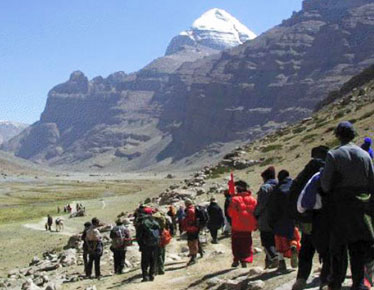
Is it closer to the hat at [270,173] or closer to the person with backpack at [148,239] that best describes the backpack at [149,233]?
the person with backpack at [148,239]

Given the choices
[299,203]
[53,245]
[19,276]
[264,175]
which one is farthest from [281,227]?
[53,245]

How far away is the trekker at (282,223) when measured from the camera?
1030 cm

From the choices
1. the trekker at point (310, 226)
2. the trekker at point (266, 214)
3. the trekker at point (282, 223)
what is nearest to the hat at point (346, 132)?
the trekker at point (310, 226)

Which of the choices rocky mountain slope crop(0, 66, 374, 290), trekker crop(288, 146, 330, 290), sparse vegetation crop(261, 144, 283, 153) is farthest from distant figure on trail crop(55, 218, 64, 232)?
trekker crop(288, 146, 330, 290)

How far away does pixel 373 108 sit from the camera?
178 feet

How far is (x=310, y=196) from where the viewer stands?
7852 mm

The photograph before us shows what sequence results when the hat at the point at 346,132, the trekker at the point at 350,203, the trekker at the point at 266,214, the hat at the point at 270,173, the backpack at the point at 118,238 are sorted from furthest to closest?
the backpack at the point at 118,238
the hat at the point at 270,173
the trekker at the point at 266,214
the hat at the point at 346,132
the trekker at the point at 350,203

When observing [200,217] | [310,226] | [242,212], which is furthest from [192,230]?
[310,226]

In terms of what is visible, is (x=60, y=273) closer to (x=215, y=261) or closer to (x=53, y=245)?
(x=215, y=261)

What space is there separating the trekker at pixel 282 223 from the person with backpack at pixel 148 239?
5.19 metres

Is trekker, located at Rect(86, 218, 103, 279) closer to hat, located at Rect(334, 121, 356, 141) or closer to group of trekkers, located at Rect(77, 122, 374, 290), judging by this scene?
group of trekkers, located at Rect(77, 122, 374, 290)

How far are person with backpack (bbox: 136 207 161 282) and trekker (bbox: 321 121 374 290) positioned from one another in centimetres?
Result: 856

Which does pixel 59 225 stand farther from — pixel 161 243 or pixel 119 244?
pixel 161 243

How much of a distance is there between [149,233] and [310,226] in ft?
25.4
